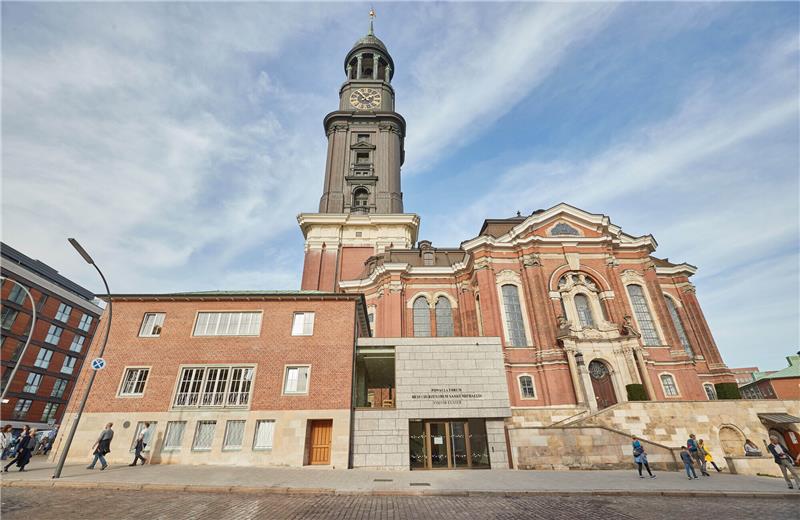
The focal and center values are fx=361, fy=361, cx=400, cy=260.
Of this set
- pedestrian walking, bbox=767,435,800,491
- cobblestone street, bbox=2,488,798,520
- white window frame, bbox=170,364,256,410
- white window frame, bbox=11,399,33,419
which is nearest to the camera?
cobblestone street, bbox=2,488,798,520

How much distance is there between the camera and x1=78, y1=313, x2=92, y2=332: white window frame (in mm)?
51469

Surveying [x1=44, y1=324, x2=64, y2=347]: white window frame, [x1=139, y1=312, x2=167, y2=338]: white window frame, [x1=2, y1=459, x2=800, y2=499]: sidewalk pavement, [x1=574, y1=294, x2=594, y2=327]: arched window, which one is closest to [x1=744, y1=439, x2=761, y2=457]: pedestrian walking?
[x1=2, y1=459, x2=800, y2=499]: sidewalk pavement

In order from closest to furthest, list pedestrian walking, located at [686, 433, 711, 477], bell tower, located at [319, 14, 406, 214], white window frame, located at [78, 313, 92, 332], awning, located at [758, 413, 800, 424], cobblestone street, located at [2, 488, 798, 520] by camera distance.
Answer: cobblestone street, located at [2, 488, 798, 520]
pedestrian walking, located at [686, 433, 711, 477]
awning, located at [758, 413, 800, 424]
bell tower, located at [319, 14, 406, 214]
white window frame, located at [78, 313, 92, 332]

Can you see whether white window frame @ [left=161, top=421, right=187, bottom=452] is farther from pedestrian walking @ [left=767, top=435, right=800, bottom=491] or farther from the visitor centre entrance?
pedestrian walking @ [left=767, top=435, right=800, bottom=491]

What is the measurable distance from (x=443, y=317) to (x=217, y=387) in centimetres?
1955

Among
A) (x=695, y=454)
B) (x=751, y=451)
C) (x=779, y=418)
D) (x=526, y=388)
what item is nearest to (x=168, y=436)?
(x=526, y=388)

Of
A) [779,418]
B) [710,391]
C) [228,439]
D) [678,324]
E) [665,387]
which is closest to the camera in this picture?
[228,439]

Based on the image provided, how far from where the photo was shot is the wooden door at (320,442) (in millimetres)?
16906

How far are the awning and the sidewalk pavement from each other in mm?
6269

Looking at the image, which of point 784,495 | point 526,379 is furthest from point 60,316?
point 784,495

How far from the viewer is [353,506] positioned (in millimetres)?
9648

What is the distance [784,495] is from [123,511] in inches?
742

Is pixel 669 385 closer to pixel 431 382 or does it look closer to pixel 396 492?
pixel 431 382

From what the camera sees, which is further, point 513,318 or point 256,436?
point 513,318
